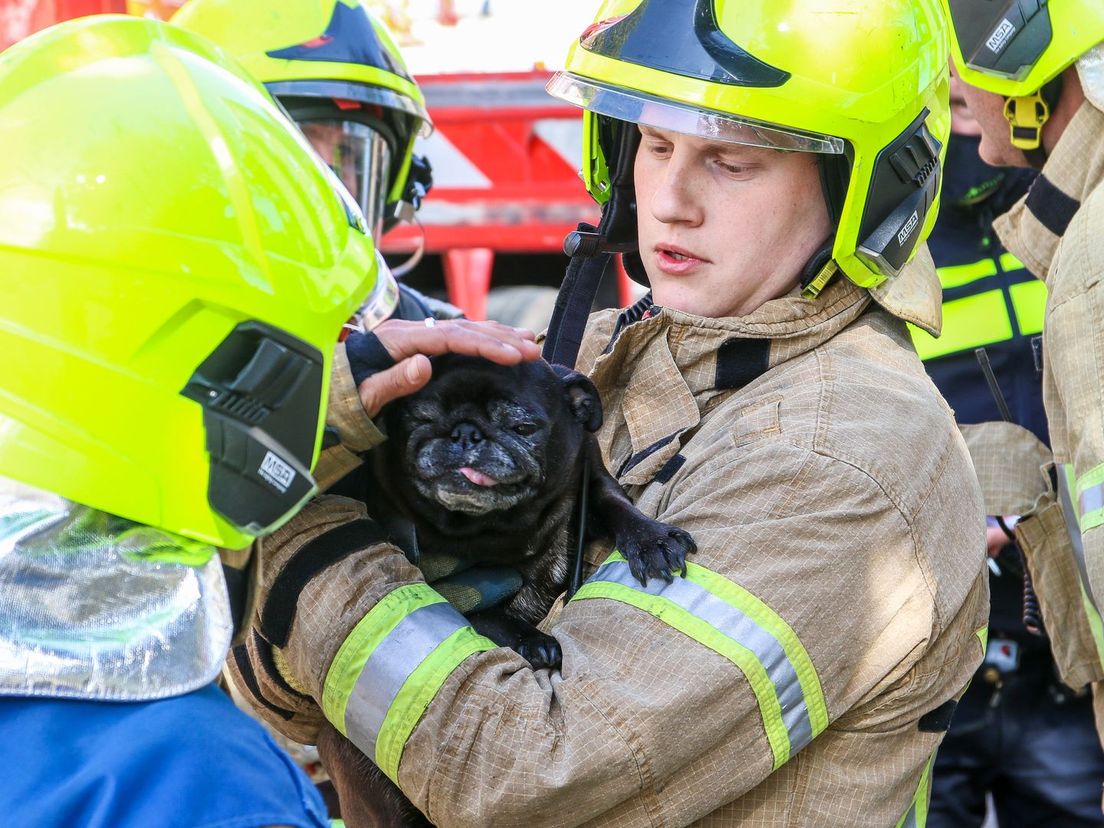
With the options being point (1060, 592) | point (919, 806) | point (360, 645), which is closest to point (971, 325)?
point (1060, 592)

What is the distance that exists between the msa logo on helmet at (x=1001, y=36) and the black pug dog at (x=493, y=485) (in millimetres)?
1559

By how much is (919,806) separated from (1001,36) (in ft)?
6.44

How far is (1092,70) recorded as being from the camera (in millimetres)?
3064

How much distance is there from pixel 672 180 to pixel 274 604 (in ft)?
3.44

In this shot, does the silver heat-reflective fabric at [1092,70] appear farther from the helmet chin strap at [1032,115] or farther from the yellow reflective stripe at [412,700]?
the yellow reflective stripe at [412,700]

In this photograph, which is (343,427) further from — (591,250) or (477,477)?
(591,250)

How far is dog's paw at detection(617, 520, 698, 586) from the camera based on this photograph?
6.15 ft

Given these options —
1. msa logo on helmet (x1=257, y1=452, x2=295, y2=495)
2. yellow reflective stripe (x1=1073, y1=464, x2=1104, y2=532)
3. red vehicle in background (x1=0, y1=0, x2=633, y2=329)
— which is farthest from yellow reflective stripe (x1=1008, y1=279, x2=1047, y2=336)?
msa logo on helmet (x1=257, y1=452, x2=295, y2=495)

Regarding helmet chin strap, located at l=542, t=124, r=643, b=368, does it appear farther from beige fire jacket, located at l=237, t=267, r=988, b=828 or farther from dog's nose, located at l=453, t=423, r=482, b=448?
beige fire jacket, located at l=237, t=267, r=988, b=828

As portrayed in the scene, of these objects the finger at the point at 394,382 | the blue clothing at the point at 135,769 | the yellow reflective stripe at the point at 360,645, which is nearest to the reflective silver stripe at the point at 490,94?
the finger at the point at 394,382

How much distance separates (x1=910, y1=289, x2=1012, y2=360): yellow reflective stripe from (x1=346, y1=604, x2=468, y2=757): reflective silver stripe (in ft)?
7.60

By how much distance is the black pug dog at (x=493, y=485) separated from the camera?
2230 mm

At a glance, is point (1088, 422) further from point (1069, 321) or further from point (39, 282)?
point (39, 282)

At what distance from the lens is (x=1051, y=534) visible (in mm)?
2947
